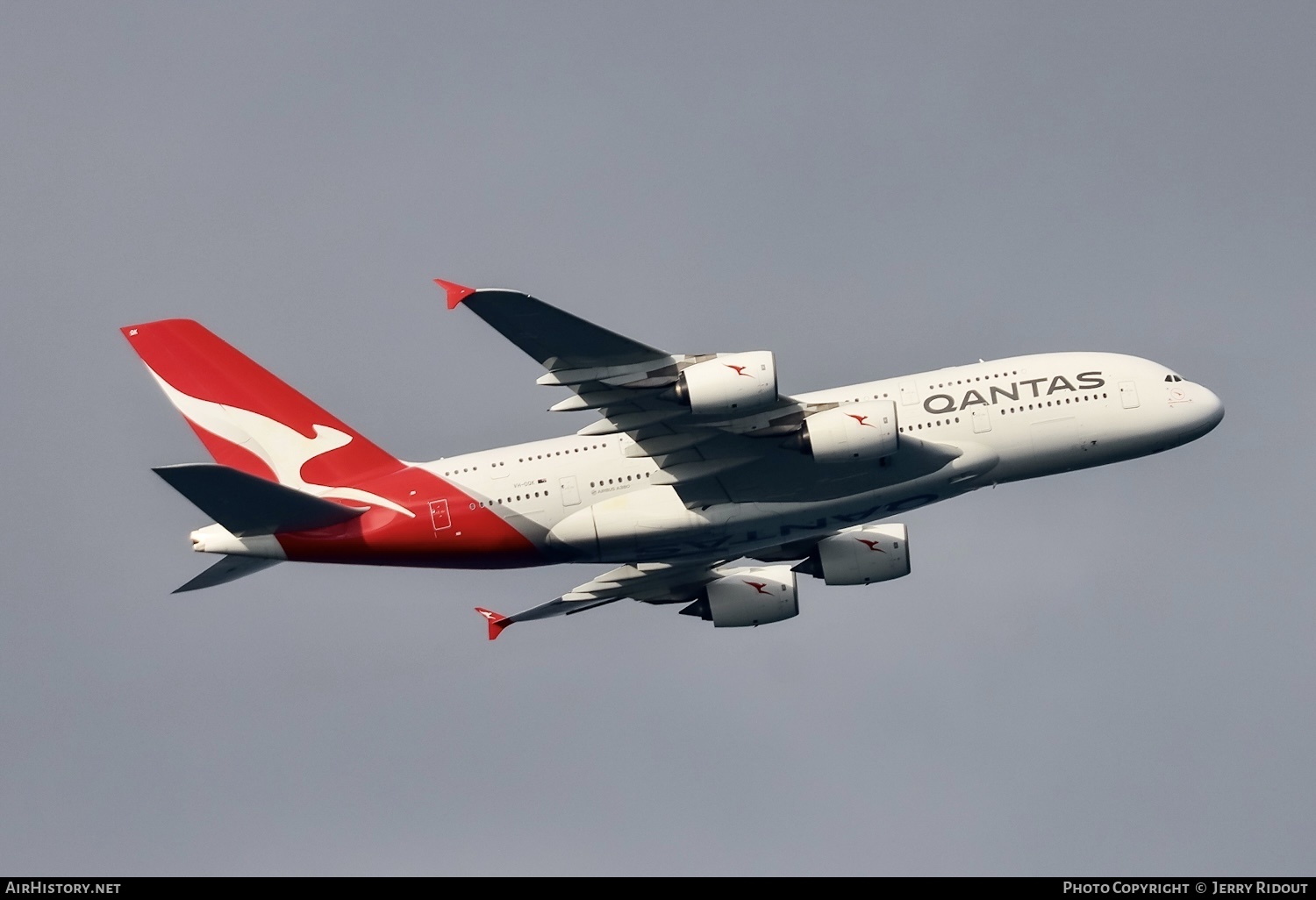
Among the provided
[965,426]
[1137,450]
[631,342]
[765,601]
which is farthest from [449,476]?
[1137,450]

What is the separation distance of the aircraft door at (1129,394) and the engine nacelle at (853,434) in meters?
9.00

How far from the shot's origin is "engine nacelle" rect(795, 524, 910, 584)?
5403 cm

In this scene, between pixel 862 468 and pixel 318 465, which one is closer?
pixel 862 468

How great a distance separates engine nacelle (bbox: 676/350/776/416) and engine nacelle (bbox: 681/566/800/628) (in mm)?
13015

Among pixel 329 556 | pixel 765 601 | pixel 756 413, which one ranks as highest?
pixel 756 413

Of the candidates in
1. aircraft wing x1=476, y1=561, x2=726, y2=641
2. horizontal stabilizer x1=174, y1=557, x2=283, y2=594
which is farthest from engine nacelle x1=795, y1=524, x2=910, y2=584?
horizontal stabilizer x1=174, y1=557, x2=283, y2=594

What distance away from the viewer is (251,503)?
47.1 meters

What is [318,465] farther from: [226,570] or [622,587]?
[622,587]

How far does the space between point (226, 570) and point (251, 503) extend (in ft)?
13.5

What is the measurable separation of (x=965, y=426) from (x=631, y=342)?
1180cm

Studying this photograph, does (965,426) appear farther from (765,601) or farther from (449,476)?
(449,476)

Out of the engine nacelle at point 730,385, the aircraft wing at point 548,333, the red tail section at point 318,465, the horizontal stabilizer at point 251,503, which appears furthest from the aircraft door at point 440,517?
the engine nacelle at point 730,385

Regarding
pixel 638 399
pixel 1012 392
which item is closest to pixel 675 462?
pixel 638 399

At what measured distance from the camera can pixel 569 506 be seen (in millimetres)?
48906
